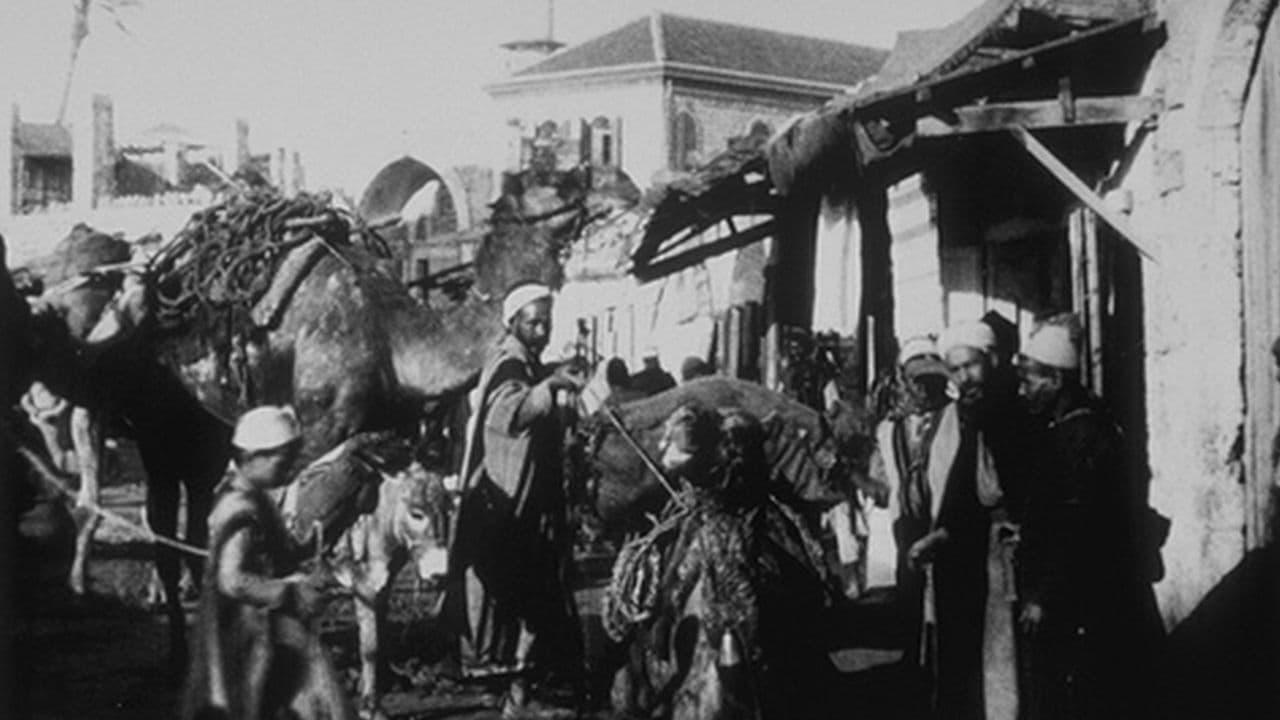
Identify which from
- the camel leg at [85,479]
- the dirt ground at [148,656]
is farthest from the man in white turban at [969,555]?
the camel leg at [85,479]

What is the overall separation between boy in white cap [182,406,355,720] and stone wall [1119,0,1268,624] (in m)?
4.24

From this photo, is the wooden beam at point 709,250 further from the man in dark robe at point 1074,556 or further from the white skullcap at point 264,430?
the white skullcap at point 264,430

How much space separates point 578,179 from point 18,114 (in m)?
5.95

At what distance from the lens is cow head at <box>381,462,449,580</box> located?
6723 mm

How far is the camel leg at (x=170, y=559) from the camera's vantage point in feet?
23.7

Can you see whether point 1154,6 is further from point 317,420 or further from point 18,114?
point 18,114

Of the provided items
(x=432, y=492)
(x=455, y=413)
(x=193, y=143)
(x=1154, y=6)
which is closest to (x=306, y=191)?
(x=432, y=492)

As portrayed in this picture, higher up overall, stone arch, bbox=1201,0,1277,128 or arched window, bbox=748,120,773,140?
arched window, bbox=748,120,773,140

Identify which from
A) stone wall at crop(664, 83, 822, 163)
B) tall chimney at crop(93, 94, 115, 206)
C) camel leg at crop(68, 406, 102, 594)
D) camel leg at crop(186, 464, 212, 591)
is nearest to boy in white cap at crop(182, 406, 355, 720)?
camel leg at crop(186, 464, 212, 591)

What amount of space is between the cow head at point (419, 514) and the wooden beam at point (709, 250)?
5.05 meters

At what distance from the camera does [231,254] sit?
827cm

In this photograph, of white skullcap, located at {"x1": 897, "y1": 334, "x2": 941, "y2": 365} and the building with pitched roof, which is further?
the building with pitched roof

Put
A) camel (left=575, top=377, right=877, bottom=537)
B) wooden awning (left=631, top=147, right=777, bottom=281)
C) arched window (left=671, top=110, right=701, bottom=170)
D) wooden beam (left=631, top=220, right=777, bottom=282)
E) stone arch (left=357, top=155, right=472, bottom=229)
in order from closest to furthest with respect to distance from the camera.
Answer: camel (left=575, top=377, right=877, bottom=537) → wooden awning (left=631, top=147, right=777, bottom=281) → wooden beam (left=631, top=220, right=777, bottom=282) → stone arch (left=357, top=155, right=472, bottom=229) → arched window (left=671, top=110, right=701, bottom=170)

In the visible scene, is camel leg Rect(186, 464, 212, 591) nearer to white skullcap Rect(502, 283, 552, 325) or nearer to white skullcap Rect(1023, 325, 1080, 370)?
white skullcap Rect(502, 283, 552, 325)
